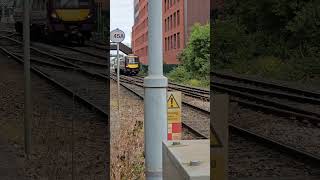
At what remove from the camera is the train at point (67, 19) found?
4047 mm

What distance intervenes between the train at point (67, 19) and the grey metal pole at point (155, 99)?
561 millimetres

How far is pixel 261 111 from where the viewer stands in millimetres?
10234

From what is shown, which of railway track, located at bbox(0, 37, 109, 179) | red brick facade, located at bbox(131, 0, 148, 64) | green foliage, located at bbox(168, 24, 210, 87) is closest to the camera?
railway track, located at bbox(0, 37, 109, 179)

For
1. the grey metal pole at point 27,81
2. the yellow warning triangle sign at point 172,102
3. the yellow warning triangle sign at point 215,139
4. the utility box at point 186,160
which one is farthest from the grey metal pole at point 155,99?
the yellow warning triangle sign at point 172,102

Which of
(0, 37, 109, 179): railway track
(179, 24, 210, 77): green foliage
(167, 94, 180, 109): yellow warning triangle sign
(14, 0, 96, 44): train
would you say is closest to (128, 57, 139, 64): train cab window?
(179, 24, 210, 77): green foliage

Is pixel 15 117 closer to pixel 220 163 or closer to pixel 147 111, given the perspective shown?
pixel 147 111

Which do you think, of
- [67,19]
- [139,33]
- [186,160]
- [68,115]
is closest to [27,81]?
[68,115]

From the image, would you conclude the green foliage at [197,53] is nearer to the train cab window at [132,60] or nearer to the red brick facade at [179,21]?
the red brick facade at [179,21]

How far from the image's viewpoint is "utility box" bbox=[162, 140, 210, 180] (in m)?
2.58

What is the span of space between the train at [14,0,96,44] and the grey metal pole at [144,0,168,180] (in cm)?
56

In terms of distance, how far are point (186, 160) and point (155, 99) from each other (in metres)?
0.96

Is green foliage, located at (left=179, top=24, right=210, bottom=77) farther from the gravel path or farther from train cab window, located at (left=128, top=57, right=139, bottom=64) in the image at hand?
the gravel path

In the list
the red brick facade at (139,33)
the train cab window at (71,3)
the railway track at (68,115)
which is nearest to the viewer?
the train cab window at (71,3)

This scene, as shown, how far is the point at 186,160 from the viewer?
9.53ft
